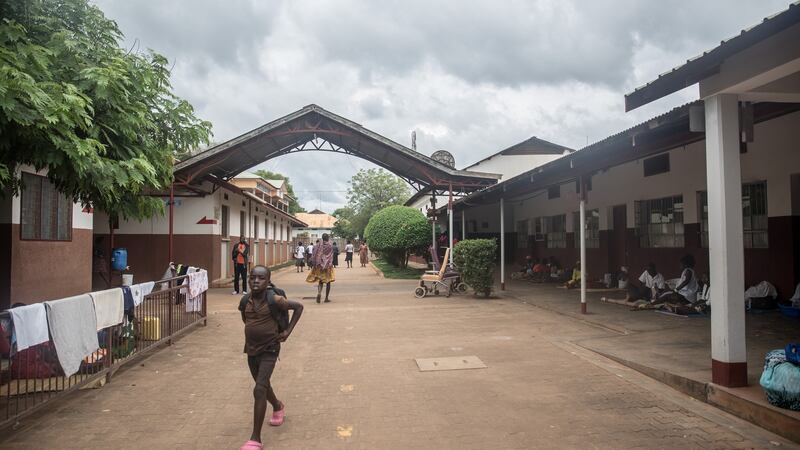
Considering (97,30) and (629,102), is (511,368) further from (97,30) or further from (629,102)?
(97,30)

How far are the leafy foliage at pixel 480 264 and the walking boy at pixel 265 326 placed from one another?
8.95 metres

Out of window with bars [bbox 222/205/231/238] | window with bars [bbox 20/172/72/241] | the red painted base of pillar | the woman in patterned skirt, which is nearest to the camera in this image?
the red painted base of pillar

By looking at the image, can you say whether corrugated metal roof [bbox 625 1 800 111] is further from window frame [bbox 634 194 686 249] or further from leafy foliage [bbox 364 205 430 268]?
leafy foliage [bbox 364 205 430 268]

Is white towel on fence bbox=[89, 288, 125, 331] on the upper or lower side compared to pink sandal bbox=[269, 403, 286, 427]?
upper

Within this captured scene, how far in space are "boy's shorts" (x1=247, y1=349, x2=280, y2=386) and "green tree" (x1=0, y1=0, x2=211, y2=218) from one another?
2.29 metres

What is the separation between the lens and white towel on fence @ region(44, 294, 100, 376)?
4.48 metres

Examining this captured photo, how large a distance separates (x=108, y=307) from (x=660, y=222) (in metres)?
11.9

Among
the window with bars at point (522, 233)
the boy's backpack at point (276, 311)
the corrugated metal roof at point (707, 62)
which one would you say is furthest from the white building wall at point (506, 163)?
the boy's backpack at point (276, 311)

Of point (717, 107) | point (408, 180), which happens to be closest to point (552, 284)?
point (408, 180)

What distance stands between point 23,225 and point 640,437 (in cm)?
1016

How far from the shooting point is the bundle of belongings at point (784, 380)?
398cm

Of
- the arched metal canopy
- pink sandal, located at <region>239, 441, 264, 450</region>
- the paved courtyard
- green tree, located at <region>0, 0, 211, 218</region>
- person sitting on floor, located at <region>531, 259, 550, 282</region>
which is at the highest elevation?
the arched metal canopy

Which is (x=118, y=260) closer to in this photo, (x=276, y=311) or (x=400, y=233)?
(x=400, y=233)

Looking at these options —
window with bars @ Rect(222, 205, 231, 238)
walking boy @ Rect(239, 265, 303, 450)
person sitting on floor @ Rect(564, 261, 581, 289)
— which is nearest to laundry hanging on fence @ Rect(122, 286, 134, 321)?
walking boy @ Rect(239, 265, 303, 450)
